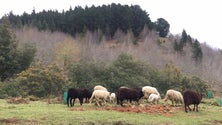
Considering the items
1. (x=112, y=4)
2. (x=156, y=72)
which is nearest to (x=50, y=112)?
(x=156, y=72)

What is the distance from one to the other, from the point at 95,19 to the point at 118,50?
92.6ft

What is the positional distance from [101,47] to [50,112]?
209 feet

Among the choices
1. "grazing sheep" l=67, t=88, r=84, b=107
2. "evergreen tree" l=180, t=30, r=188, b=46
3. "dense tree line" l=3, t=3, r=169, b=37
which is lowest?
"grazing sheep" l=67, t=88, r=84, b=107

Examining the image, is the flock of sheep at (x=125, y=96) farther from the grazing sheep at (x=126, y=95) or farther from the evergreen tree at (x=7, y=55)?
the evergreen tree at (x=7, y=55)

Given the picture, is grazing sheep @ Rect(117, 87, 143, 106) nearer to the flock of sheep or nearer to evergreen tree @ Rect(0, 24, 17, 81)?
the flock of sheep

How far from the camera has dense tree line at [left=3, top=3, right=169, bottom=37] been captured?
10575 centimetres

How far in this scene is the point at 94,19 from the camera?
109m

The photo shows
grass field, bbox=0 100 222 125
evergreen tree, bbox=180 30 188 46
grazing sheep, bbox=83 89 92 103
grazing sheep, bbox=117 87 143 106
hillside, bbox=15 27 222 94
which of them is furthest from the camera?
evergreen tree, bbox=180 30 188 46

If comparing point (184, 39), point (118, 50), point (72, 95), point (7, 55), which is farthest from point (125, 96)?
point (184, 39)

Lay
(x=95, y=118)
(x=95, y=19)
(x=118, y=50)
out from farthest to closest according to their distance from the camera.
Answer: (x=95, y=19)
(x=118, y=50)
(x=95, y=118)

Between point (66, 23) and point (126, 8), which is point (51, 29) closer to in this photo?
point (66, 23)

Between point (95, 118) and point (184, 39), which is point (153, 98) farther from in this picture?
point (184, 39)

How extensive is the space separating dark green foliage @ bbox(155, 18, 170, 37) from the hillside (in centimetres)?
1161

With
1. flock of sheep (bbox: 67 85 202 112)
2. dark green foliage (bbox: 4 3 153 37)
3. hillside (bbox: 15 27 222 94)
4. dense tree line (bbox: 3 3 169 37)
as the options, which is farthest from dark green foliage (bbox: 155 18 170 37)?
flock of sheep (bbox: 67 85 202 112)
